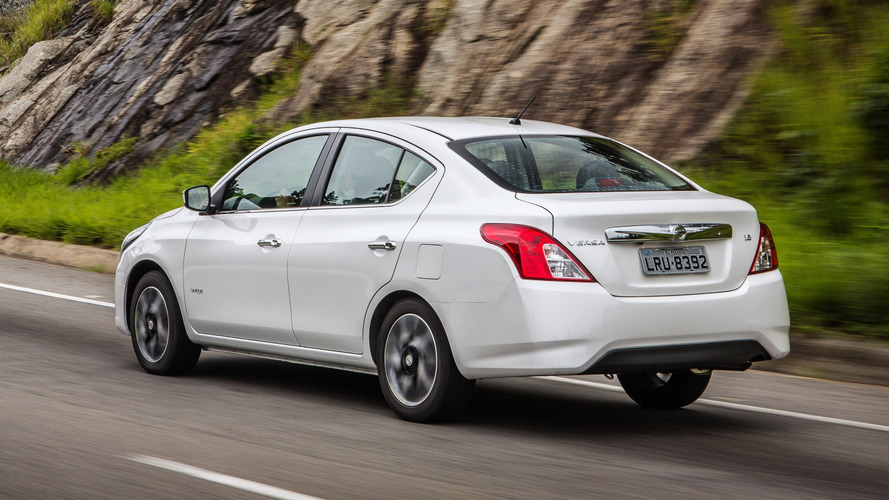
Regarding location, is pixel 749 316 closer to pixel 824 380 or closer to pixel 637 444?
pixel 637 444

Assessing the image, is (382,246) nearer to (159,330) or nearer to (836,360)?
(159,330)

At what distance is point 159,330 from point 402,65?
405 inches

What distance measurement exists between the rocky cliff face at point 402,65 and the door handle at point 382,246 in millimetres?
6997

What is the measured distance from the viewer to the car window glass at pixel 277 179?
6.87 metres

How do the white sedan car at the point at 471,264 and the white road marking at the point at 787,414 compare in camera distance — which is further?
the white road marking at the point at 787,414

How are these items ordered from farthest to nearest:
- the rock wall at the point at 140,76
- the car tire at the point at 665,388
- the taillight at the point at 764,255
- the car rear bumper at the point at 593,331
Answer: the rock wall at the point at 140,76 → the car tire at the point at 665,388 → the taillight at the point at 764,255 → the car rear bumper at the point at 593,331

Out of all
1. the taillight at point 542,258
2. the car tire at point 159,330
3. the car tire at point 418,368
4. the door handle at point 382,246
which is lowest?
the car tire at point 159,330

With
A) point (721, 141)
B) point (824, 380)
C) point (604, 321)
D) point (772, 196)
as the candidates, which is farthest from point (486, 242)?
point (721, 141)

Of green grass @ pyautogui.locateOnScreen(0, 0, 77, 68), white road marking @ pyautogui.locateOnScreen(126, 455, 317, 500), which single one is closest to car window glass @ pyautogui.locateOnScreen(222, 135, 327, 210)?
white road marking @ pyautogui.locateOnScreen(126, 455, 317, 500)

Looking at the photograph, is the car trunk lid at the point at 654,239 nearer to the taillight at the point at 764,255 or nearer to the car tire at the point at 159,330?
the taillight at the point at 764,255

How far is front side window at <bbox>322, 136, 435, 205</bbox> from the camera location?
6227 millimetres

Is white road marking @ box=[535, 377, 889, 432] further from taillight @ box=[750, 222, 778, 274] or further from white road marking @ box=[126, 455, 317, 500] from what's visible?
white road marking @ box=[126, 455, 317, 500]

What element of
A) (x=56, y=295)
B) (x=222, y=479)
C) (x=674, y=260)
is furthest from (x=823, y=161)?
(x=56, y=295)

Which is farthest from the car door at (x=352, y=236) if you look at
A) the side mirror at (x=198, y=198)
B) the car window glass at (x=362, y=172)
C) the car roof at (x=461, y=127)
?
the side mirror at (x=198, y=198)
